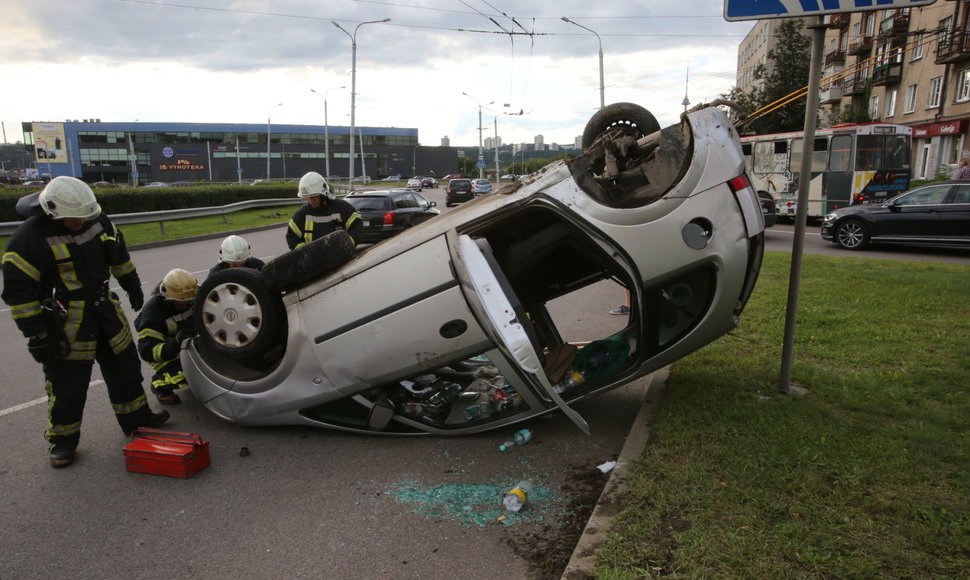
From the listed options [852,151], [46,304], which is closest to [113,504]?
[46,304]

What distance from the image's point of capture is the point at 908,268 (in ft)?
32.1

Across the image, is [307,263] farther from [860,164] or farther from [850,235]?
[860,164]

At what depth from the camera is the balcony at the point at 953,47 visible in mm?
26016

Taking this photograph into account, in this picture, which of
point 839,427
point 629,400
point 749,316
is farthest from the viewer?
point 749,316

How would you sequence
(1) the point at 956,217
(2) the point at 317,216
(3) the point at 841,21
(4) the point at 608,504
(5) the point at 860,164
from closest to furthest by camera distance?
(4) the point at 608,504 < (2) the point at 317,216 < (1) the point at 956,217 < (5) the point at 860,164 < (3) the point at 841,21

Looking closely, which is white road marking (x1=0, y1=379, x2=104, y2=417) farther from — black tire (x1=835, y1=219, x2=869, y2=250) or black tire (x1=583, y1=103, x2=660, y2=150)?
black tire (x1=835, y1=219, x2=869, y2=250)

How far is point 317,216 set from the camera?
6043 millimetres

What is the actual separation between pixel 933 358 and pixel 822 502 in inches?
114

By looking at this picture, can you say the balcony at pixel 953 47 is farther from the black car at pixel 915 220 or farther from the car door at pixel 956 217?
the car door at pixel 956 217

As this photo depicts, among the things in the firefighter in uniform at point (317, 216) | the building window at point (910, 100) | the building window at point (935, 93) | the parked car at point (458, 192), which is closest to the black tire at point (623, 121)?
the firefighter in uniform at point (317, 216)

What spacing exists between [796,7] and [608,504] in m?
3.33

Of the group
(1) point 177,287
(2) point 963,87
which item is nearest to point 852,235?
(1) point 177,287

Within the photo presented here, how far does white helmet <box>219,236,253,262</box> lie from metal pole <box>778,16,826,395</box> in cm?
421

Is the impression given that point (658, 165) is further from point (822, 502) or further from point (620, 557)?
point (620, 557)
